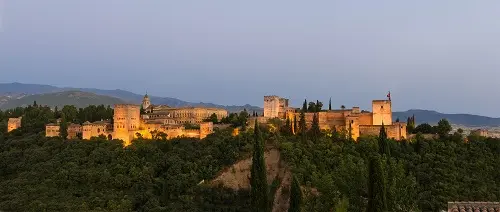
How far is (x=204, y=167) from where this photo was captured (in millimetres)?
45406

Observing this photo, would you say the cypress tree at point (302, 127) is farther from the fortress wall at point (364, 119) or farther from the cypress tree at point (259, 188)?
the cypress tree at point (259, 188)

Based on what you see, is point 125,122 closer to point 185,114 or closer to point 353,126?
point 185,114

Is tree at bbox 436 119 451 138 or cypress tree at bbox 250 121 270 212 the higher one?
tree at bbox 436 119 451 138

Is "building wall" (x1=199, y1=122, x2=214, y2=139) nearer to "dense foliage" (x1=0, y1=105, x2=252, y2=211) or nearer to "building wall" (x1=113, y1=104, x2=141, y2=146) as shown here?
"dense foliage" (x1=0, y1=105, x2=252, y2=211)

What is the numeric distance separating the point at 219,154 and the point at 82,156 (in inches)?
488

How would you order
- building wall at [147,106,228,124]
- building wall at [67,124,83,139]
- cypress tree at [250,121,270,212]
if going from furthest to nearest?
building wall at [147,106,228,124] < building wall at [67,124,83,139] < cypress tree at [250,121,270,212]

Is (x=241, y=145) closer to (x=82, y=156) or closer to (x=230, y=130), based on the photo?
(x=230, y=130)

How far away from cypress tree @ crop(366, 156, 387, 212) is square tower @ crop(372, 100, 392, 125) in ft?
111

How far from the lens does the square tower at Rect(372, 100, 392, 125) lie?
53000 mm

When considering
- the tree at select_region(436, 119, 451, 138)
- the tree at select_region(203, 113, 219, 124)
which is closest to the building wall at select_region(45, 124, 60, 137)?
the tree at select_region(203, 113, 219, 124)

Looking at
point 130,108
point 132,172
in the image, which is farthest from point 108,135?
point 132,172

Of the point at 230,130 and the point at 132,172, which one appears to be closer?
the point at 132,172

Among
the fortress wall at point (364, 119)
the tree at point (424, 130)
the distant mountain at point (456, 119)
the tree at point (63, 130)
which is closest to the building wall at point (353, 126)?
the fortress wall at point (364, 119)

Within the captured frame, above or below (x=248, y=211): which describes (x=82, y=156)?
above
